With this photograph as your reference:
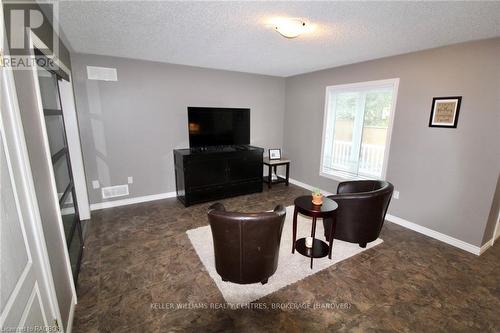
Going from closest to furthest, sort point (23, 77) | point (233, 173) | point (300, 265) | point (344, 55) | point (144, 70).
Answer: point (23, 77) < point (300, 265) < point (344, 55) < point (144, 70) < point (233, 173)

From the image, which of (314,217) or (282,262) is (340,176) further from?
(282,262)

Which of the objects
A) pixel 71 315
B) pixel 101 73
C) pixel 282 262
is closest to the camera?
pixel 71 315

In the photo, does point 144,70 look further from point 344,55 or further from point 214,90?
point 344,55

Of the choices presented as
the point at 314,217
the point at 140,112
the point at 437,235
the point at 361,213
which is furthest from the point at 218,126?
the point at 437,235

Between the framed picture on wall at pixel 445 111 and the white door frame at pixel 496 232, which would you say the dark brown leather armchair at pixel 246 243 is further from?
the white door frame at pixel 496 232

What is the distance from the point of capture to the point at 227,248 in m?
2.00

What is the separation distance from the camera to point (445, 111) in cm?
289

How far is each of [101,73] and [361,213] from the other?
4.17 m

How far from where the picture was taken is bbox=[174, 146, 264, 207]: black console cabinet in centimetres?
395

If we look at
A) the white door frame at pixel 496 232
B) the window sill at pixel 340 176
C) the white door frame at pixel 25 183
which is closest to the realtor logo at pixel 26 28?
the white door frame at pixel 25 183

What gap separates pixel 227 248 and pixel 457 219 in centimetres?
297

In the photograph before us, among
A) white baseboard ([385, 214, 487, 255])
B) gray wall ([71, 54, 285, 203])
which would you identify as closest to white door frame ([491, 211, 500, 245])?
white baseboard ([385, 214, 487, 255])

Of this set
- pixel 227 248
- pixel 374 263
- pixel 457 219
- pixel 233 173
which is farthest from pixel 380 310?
pixel 233 173

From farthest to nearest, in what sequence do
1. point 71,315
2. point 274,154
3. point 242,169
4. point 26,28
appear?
point 274,154 → point 242,169 → point 71,315 → point 26,28
